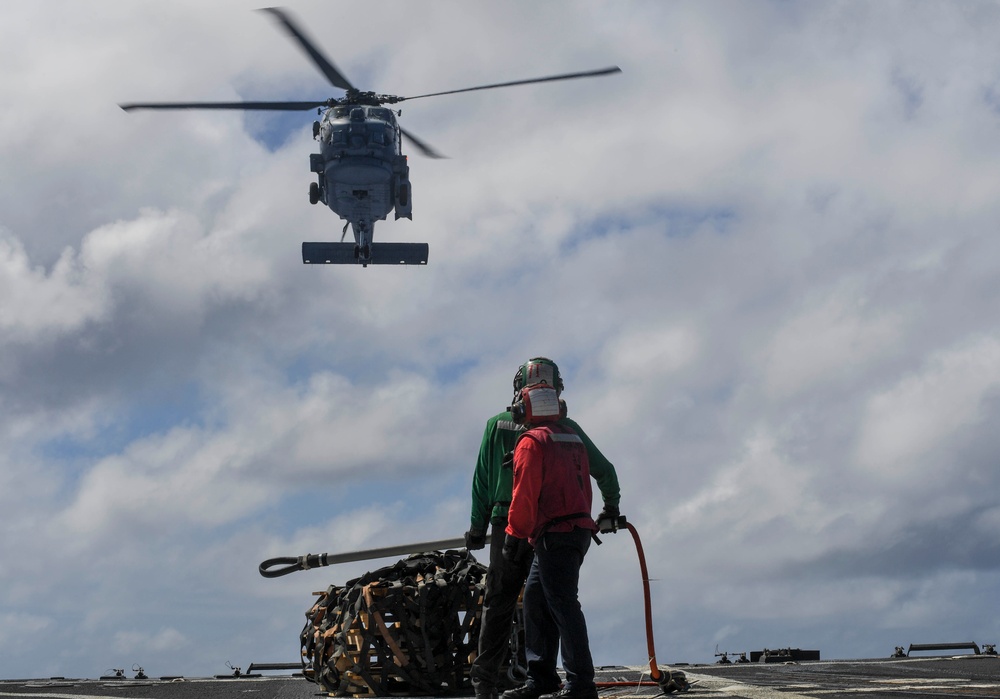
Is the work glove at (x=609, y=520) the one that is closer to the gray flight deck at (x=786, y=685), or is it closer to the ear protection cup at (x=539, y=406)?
the ear protection cup at (x=539, y=406)

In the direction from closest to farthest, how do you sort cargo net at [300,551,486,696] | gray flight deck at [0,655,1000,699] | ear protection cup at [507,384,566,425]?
ear protection cup at [507,384,566,425]
gray flight deck at [0,655,1000,699]
cargo net at [300,551,486,696]

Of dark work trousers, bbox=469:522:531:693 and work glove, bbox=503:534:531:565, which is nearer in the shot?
work glove, bbox=503:534:531:565

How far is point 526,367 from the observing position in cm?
687

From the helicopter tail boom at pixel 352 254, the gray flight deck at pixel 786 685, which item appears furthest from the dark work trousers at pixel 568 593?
the helicopter tail boom at pixel 352 254

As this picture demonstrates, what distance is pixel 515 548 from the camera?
6977mm

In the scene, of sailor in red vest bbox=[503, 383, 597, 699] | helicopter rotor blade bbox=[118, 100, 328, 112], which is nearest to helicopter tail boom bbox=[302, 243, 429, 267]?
helicopter rotor blade bbox=[118, 100, 328, 112]

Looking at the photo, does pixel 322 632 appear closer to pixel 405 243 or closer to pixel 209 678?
pixel 209 678

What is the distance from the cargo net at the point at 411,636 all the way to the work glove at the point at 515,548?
2.17 meters

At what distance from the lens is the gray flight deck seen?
7.85 m

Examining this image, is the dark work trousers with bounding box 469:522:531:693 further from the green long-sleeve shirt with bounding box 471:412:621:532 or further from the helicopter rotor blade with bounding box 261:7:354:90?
the helicopter rotor blade with bounding box 261:7:354:90

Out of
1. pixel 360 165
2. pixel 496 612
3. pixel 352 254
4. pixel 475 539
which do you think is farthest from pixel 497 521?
pixel 352 254

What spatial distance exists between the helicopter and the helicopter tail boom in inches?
57.7

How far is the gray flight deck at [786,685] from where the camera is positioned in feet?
25.7

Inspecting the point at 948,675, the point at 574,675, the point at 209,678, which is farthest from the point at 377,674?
the point at 209,678
